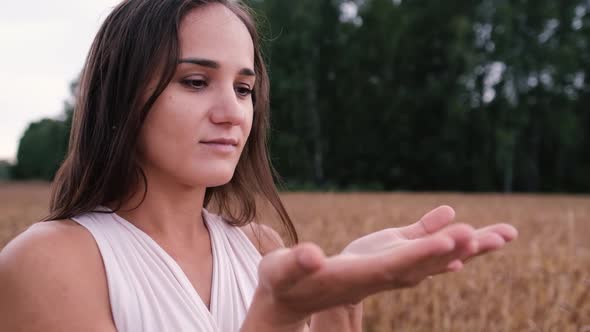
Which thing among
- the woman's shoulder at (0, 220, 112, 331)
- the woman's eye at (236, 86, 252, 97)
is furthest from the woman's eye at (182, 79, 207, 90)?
the woman's shoulder at (0, 220, 112, 331)

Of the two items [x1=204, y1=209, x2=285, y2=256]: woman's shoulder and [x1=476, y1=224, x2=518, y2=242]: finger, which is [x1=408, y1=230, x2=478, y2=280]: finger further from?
[x1=204, y1=209, x2=285, y2=256]: woman's shoulder

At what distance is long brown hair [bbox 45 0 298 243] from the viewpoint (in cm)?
124

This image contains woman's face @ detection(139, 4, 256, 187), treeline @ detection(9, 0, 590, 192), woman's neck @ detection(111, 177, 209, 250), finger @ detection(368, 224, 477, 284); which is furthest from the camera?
treeline @ detection(9, 0, 590, 192)

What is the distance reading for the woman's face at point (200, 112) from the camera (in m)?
1.22

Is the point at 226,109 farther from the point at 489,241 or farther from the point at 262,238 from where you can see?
the point at 489,241

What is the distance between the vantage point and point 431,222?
3.65 ft

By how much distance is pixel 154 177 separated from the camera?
4.35ft

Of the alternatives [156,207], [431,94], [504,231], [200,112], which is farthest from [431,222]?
[431,94]

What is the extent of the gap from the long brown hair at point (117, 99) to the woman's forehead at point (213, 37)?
2 centimetres

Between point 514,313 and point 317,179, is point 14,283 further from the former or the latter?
point 317,179

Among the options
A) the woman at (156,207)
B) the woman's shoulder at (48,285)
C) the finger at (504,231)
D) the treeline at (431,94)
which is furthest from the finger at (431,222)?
the treeline at (431,94)

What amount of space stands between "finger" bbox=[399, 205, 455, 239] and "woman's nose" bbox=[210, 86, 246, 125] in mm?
412

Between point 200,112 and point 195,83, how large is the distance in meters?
0.08

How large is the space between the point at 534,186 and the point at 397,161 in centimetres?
634
